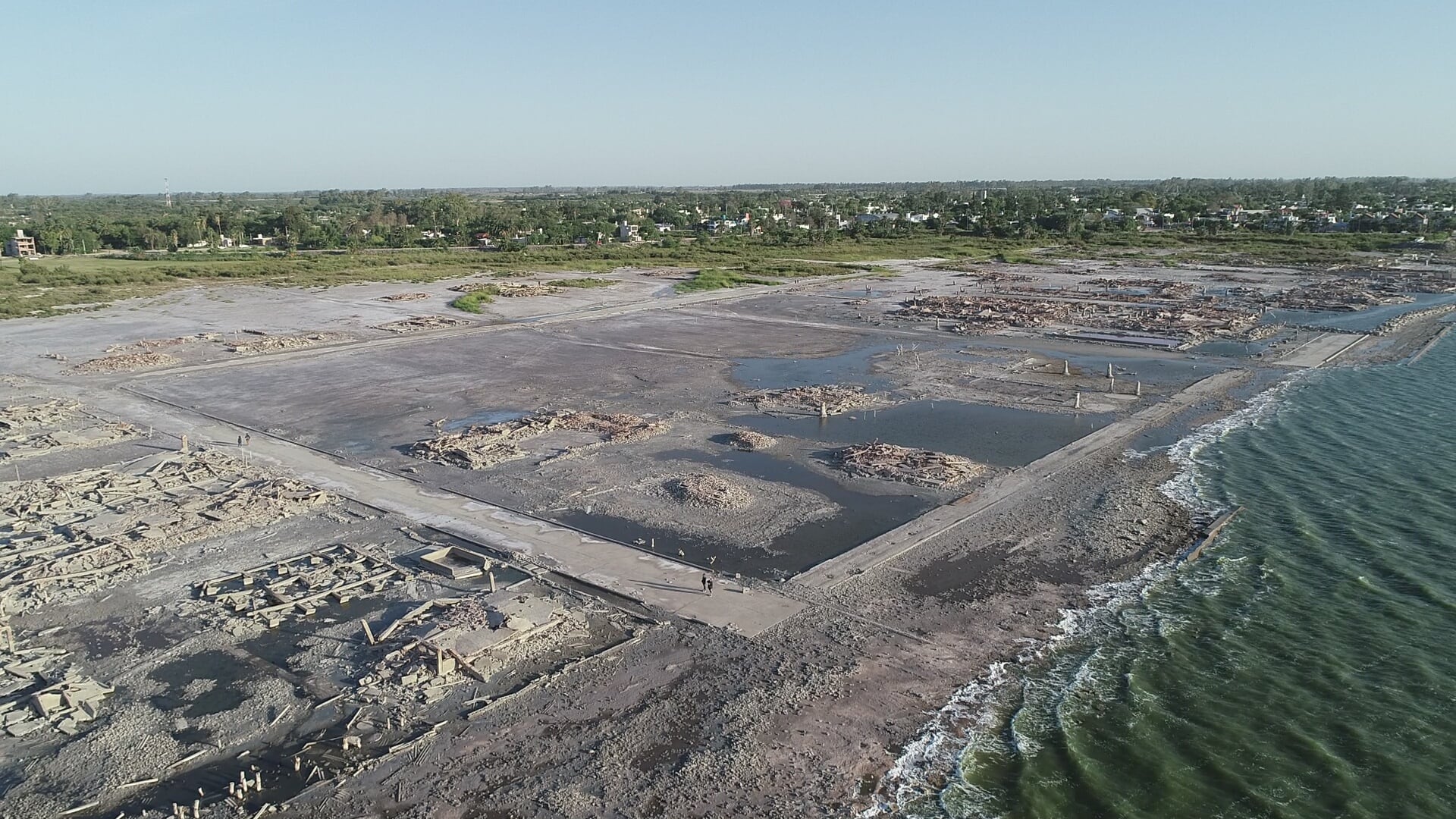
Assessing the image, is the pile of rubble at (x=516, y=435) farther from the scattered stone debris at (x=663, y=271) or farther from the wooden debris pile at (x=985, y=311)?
the scattered stone debris at (x=663, y=271)

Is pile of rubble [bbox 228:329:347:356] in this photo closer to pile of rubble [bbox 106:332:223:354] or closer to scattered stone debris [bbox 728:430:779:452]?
pile of rubble [bbox 106:332:223:354]

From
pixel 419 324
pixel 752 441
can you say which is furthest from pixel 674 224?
pixel 752 441

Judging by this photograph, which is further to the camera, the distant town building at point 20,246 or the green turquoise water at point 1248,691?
the distant town building at point 20,246

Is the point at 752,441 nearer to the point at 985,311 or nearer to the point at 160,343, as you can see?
the point at 985,311

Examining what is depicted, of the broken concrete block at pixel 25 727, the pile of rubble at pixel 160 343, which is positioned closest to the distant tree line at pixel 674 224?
the pile of rubble at pixel 160 343

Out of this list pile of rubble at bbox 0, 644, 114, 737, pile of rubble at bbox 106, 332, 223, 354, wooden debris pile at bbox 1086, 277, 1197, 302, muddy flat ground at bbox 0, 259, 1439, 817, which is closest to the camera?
muddy flat ground at bbox 0, 259, 1439, 817

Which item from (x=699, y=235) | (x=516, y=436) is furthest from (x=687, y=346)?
(x=699, y=235)

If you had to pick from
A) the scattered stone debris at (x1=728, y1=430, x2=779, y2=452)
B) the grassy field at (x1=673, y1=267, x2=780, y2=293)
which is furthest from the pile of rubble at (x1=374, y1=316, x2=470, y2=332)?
the scattered stone debris at (x1=728, y1=430, x2=779, y2=452)
